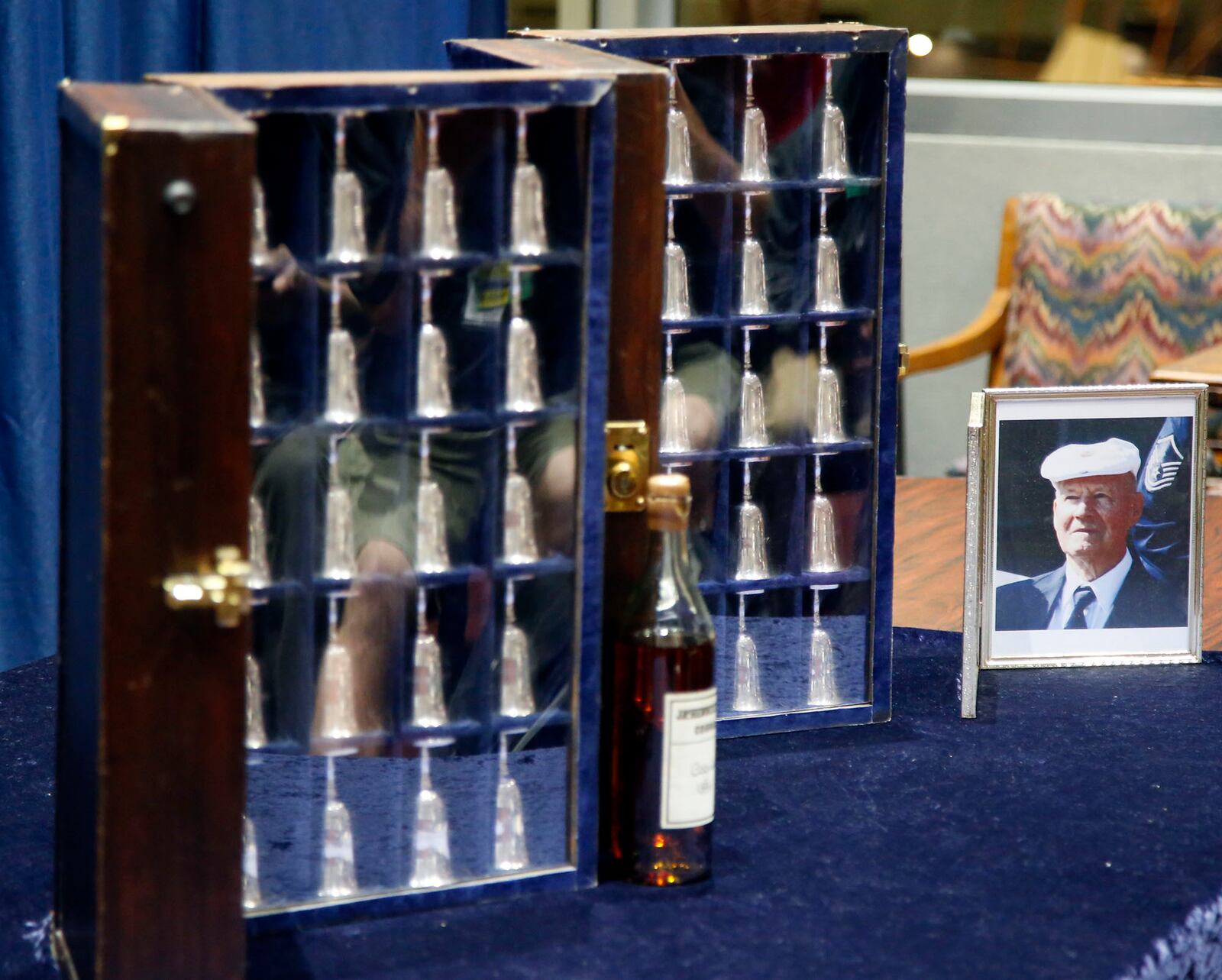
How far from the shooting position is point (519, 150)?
1.01 metres

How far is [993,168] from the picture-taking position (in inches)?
148

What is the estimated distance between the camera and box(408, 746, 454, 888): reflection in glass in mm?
1037

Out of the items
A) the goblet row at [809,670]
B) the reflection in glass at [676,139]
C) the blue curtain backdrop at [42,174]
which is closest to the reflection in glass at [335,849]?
the goblet row at [809,670]

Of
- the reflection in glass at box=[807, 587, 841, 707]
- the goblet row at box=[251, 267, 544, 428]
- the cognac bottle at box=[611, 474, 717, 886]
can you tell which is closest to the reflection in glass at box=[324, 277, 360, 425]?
the goblet row at box=[251, 267, 544, 428]

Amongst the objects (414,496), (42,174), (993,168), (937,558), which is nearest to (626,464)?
(414,496)

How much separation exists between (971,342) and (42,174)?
1959 millimetres

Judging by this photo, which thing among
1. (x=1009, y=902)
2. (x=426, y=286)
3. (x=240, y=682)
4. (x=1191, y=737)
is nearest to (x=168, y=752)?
(x=240, y=682)

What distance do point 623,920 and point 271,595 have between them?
11.6 inches

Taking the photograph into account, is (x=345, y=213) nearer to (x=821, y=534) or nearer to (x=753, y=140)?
(x=753, y=140)

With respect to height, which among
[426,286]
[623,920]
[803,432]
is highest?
[426,286]

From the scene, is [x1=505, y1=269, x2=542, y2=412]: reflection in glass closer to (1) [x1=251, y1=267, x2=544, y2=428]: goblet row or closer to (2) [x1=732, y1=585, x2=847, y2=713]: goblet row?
(1) [x1=251, y1=267, x2=544, y2=428]: goblet row

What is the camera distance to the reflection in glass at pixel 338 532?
3.27 ft

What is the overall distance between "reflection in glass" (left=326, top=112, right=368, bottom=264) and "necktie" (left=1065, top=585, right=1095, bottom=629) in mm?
773

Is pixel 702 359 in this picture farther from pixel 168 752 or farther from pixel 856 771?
pixel 168 752
